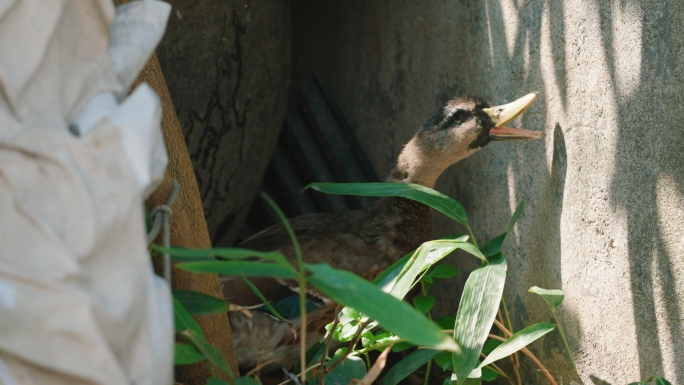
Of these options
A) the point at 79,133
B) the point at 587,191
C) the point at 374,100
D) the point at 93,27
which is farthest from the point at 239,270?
the point at 374,100

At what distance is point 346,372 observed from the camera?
4.87ft

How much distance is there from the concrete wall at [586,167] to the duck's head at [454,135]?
5 centimetres


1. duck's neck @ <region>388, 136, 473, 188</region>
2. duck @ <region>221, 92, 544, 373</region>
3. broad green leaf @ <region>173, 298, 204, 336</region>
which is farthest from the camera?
duck's neck @ <region>388, 136, 473, 188</region>

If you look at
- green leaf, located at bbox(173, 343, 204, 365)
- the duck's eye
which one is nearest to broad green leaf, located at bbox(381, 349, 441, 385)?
green leaf, located at bbox(173, 343, 204, 365)

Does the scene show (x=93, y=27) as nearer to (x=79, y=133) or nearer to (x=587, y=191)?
(x=79, y=133)

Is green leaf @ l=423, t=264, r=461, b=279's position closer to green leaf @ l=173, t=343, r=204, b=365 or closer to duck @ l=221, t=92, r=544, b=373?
duck @ l=221, t=92, r=544, b=373

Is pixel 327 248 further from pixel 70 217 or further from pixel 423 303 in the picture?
pixel 70 217

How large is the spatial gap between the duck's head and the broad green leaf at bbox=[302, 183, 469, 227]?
0.31 m

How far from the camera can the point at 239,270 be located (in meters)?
0.93

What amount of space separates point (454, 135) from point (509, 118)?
0.29 metres

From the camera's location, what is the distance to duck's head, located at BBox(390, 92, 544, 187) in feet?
5.85

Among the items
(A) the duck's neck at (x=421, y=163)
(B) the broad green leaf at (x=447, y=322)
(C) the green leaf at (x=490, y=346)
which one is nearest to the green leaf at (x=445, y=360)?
(C) the green leaf at (x=490, y=346)

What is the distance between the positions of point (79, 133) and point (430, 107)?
156 cm

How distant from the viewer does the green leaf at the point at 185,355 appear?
3.34 ft
